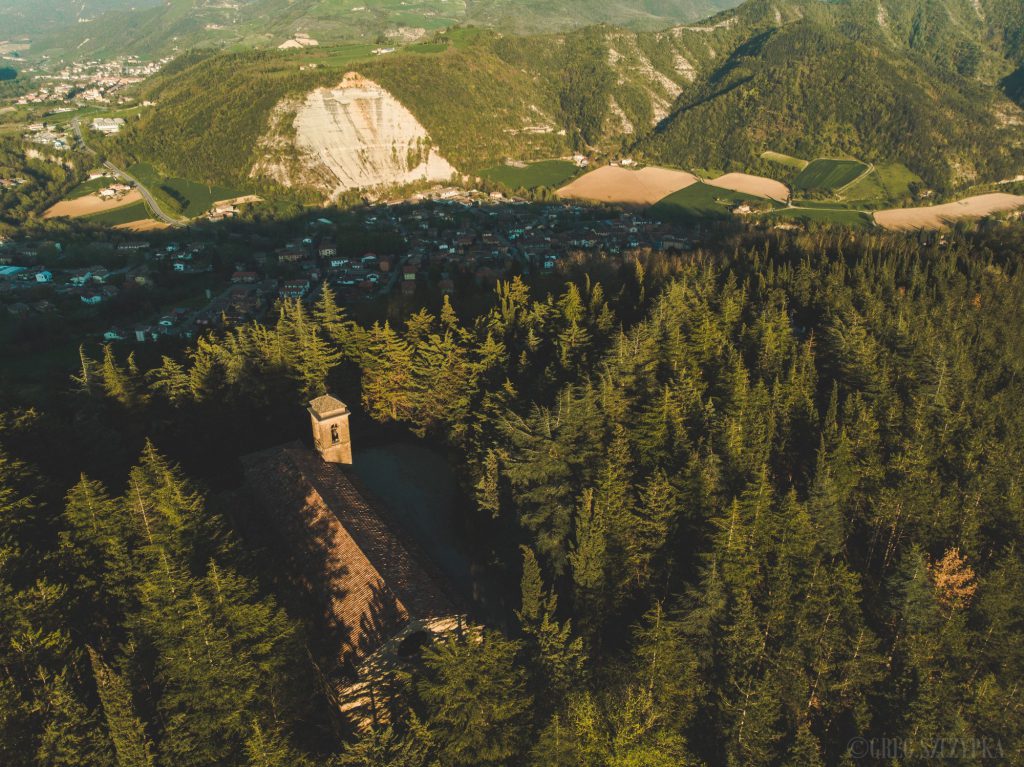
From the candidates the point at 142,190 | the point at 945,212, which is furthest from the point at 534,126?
the point at 945,212

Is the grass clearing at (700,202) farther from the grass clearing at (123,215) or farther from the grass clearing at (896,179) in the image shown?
the grass clearing at (123,215)

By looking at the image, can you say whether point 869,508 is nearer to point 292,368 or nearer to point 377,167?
point 292,368

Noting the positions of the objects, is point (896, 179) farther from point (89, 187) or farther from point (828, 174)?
point (89, 187)

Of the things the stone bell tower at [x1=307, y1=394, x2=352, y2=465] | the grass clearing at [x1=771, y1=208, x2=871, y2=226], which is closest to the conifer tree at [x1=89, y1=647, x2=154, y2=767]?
the stone bell tower at [x1=307, y1=394, x2=352, y2=465]

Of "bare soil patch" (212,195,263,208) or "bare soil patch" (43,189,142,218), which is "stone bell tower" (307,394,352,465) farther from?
"bare soil patch" (43,189,142,218)

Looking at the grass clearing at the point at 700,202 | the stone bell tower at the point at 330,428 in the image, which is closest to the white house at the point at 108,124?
the grass clearing at the point at 700,202

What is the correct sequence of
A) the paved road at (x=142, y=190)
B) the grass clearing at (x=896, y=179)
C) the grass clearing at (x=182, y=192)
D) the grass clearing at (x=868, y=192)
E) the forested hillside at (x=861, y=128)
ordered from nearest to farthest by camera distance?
the paved road at (x=142, y=190), the grass clearing at (x=182, y=192), the grass clearing at (x=868, y=192), the grass clearing at (x=896, y=179), the forested hillside at (x=861, y=128)
